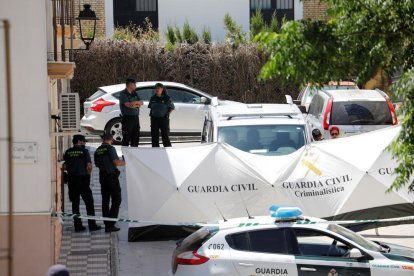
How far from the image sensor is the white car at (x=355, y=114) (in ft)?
73.0

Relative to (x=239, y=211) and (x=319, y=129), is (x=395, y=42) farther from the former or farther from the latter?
(x=319, y=129)

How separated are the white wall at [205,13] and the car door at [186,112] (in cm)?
1210

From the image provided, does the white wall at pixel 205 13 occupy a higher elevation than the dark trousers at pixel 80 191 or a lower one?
higher

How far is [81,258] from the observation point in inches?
625

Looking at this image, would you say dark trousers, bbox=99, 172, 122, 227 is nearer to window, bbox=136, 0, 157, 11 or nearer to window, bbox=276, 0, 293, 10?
window, bbox=136, 0, 157, 11

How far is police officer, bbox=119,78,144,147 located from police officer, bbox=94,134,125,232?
183 inches

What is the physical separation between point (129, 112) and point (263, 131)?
516 cm

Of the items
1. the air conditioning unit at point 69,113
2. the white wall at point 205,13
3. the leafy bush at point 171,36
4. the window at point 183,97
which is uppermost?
the white wall at point 205,13

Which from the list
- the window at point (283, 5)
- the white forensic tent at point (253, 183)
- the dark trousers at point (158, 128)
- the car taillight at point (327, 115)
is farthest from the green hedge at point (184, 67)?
the white forensic tent at point (253, 183)

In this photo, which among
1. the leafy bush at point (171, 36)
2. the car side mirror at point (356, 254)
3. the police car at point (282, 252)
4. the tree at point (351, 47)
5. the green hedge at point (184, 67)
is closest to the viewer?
the tree at point (351, 47)

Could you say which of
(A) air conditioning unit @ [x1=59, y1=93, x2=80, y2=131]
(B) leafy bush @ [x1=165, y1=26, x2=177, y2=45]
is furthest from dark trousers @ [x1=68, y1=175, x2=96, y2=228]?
(B) leafy bush @ [x1=165, y1=26, x2=177, y2=45]

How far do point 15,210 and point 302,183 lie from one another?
525cm

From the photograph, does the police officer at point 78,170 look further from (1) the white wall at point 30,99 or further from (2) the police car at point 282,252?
(2) the police car at point 282,252

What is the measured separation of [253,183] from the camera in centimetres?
1656
